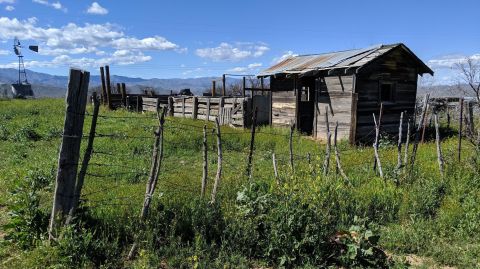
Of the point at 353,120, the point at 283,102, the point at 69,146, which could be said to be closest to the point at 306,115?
the point at 283,102

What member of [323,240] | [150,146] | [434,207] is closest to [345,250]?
[323,240]

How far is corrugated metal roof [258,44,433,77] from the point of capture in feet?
54.4

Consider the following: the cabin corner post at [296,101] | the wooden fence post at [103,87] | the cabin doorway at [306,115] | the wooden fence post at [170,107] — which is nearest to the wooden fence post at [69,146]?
the cabin corner post at [296,101]

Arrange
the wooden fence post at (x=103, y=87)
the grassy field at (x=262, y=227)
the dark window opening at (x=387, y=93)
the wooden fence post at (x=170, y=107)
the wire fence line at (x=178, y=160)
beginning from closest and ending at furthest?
the grassy field at (x=262, y=227), the wire fence line at (x=178, y=160), the dark window opening at (x=387, y=93), the wooden fence post at (x=170, y=107), the wooden fence post at (x=103, y=87)

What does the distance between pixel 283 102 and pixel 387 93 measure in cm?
476

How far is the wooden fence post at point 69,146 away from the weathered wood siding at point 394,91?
12938 millimetres

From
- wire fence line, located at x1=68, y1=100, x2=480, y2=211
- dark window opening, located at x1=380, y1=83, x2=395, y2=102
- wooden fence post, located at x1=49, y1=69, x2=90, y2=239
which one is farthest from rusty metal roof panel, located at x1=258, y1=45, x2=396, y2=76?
wooden fence post, located at x1=49, y1=69, x2=90, y2=239

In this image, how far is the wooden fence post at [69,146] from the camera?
524 cm

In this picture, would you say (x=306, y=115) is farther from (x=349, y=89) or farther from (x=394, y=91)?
(x=394, y=91)

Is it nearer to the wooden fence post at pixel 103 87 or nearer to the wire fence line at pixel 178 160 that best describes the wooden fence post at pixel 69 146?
the wire fence line at pixel 178 160

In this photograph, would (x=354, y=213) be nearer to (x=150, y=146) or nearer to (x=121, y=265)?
(x=121, y=265)

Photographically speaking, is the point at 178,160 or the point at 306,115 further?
the point at 306,115

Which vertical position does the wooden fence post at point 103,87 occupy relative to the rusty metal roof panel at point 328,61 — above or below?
below

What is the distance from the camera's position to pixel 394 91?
58.7 ft
